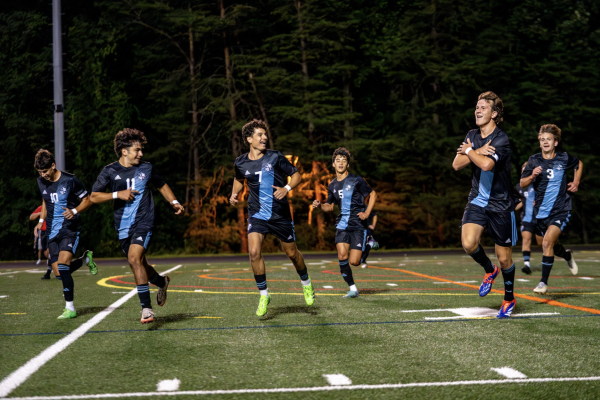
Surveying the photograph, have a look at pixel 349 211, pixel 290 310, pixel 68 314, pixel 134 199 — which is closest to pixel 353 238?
pixel 349 211

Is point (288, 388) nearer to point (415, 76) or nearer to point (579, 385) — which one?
point (579, 385)

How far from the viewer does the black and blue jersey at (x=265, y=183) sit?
7.96 metres

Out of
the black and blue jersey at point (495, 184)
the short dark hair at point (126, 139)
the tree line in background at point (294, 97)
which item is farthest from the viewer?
the tree line in background at point (294, 97)

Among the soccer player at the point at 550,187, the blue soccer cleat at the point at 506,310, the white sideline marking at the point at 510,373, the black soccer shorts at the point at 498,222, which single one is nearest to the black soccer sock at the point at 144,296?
the black soccer shorts at the point at 498,222

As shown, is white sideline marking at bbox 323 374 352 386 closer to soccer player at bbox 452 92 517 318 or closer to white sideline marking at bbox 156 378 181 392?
white sideline marking at bbox 156 378 181 392

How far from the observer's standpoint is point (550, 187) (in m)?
10.5

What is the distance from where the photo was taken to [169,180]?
3884 centimetres

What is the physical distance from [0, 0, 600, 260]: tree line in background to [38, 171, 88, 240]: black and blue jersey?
2492cm

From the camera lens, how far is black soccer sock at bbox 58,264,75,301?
8.31 m

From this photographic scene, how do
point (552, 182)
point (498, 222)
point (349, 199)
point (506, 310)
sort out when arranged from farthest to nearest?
point (349, 199) < point (552, 182) < point (506, 310) < point (498, 222)

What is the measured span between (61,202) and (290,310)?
11.1ft

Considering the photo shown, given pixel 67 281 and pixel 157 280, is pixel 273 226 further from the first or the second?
pixel 67 281

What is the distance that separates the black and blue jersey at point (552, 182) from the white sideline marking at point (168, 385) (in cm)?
735

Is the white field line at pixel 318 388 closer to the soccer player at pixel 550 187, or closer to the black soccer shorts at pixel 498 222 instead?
the black soccer shorts at pixel 498 222
